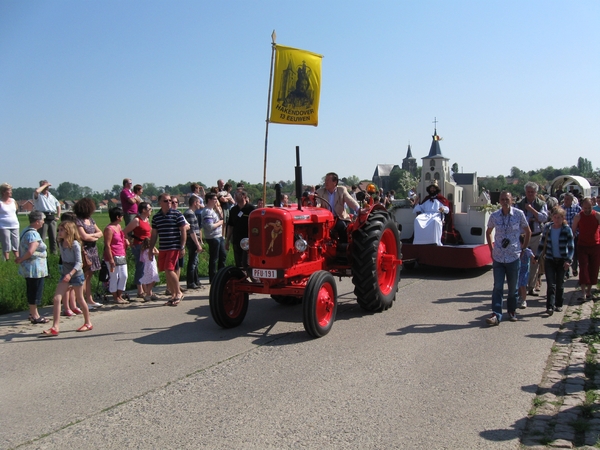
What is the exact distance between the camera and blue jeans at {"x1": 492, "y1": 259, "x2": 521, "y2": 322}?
7016 mm

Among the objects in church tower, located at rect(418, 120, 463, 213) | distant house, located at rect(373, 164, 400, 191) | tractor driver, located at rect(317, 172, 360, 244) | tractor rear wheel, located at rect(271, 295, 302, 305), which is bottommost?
tractor rear wheel, located at rect(271, 295, 302, 305)

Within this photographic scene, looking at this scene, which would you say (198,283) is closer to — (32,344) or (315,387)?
(32,344)

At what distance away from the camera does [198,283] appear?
33.5 feet

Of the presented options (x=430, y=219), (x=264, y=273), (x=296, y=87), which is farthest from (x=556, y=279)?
(x=296, y=87)

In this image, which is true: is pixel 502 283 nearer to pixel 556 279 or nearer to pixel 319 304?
pixel 556 279

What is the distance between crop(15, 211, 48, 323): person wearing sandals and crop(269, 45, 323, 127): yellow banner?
4.33 meters

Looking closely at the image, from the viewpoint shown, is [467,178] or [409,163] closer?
[467,178]

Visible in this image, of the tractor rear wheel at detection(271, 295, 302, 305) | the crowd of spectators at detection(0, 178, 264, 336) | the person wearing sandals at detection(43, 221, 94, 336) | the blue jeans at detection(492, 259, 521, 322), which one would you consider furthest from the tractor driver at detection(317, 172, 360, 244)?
the person wearing sandals at detection(43, 221, 94, 336)

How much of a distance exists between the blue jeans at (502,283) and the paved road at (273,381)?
27cm

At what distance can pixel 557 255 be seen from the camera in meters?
7.95

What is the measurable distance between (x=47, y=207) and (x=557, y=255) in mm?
10348

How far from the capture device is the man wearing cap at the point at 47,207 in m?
12.4

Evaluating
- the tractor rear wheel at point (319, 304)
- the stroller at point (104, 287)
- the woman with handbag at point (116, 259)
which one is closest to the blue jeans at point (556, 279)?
the tractor rear wheel at point (319, 304)

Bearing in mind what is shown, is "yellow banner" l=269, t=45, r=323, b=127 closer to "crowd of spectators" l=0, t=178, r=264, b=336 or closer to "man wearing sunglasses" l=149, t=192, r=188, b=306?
"crowd of spectators" l=0, t=178, r=264, b=336
